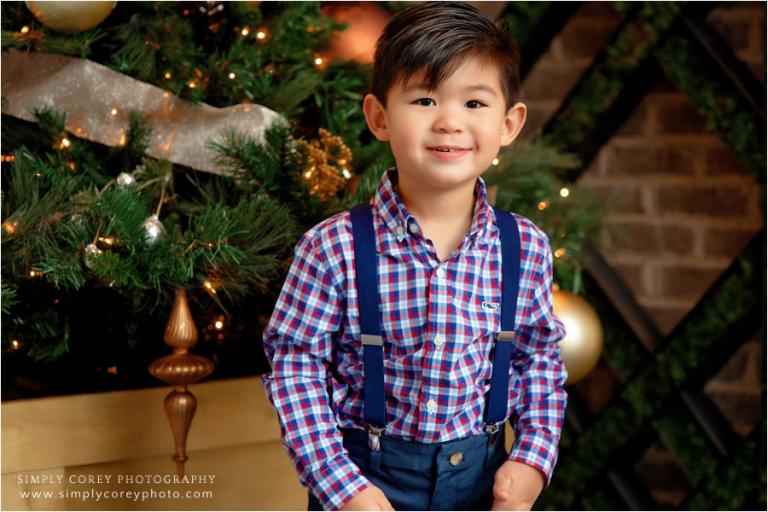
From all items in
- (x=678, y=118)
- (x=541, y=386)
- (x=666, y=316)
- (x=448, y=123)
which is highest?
(x=678, y=118)

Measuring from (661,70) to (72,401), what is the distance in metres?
1.18

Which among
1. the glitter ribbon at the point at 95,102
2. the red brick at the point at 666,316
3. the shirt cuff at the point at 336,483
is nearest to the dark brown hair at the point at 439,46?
the glitter ribbon at the point at 95,102

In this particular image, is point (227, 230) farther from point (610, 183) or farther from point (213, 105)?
point (610, 183)

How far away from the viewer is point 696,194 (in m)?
1.67

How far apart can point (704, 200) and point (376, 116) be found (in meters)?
0.95

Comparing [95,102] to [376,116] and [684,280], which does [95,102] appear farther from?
[684,280]

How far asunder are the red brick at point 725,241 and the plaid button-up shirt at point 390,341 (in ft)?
2.85

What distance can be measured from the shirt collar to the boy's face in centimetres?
4

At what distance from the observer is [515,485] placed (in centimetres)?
94

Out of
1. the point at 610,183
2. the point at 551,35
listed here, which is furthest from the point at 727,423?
the point at 551,35

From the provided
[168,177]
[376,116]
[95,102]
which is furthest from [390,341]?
[95,102]

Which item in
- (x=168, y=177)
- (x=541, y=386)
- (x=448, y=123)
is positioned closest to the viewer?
(x=448, y=123)

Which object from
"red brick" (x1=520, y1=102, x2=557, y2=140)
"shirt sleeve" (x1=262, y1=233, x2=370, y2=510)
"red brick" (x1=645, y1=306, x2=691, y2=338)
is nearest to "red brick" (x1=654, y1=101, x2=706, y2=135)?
"red brick" (x1=520, y1=102, x2=557, y2=140)

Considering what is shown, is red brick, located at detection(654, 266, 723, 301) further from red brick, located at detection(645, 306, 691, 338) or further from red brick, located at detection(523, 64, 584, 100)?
red brick, located at detection(523, 64, 584, 100)
